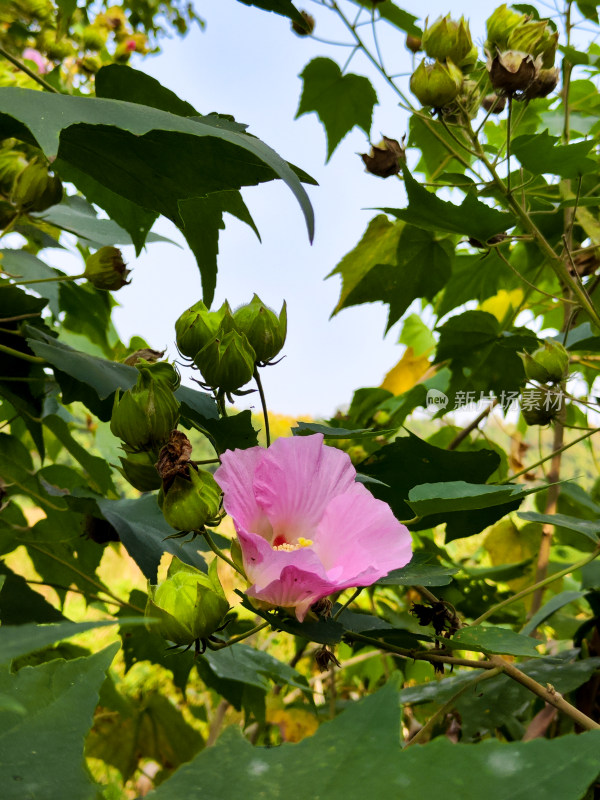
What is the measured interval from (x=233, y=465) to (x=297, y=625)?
0.07 metres

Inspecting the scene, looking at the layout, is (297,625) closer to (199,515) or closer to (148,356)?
(199,515)

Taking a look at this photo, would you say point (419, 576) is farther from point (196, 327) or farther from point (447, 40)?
point (447, 40)

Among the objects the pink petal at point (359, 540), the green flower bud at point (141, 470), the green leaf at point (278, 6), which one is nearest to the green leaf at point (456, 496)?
the pink petal at point (359, 540)

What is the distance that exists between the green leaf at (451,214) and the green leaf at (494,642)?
30 cm

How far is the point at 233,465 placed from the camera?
30cm

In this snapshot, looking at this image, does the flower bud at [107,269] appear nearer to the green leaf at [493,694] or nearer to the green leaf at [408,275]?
the green leaf at [408,275]

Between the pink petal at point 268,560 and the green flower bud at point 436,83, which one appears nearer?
the pink petal at point 268,560

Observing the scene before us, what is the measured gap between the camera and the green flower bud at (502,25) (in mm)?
588

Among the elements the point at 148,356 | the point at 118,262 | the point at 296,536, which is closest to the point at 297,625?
the point at 296,536

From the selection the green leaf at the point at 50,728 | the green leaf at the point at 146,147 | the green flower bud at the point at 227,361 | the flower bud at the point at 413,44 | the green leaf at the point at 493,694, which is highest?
the flower bud at the point at 413,44

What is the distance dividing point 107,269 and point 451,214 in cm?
27

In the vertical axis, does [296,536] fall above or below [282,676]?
above

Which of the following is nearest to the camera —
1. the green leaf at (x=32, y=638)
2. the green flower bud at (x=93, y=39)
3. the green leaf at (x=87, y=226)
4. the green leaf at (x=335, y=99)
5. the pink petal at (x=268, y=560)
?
the green leaf at (x=32, y=638)

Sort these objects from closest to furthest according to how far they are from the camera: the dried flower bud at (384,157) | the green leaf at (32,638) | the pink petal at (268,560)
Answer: the green leaf at (32,638) < the pink petal at (268,560) < the dried flower bud at (384,157)
